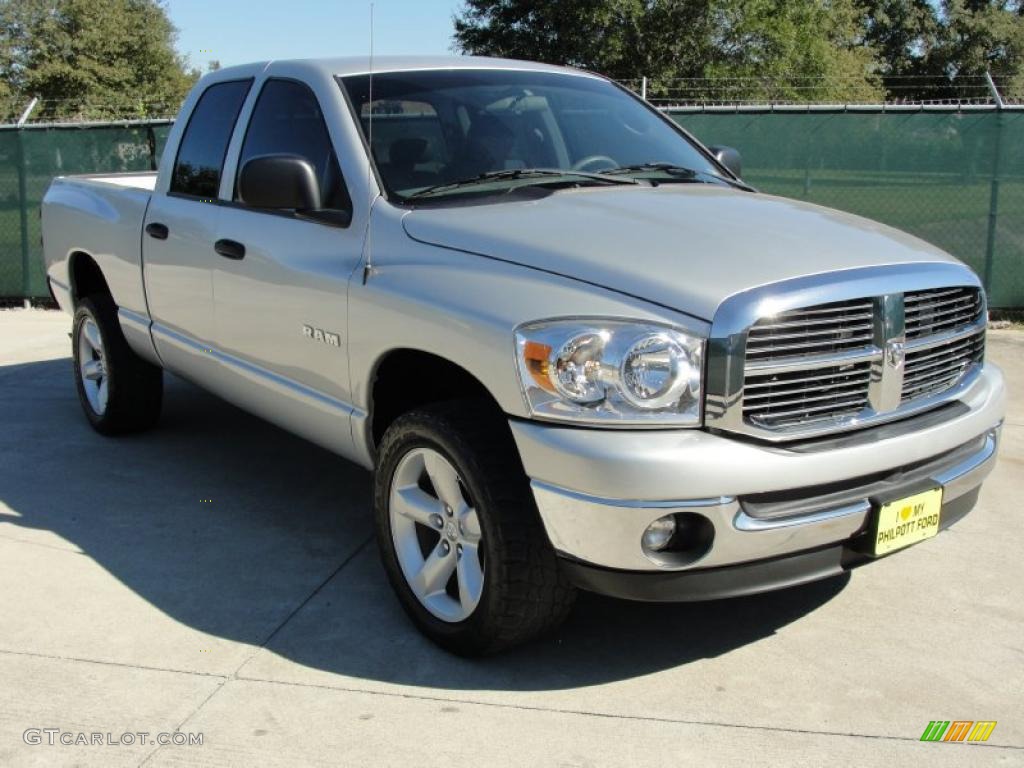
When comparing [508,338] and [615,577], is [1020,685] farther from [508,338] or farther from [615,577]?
[508,338]

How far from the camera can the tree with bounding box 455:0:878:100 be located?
3812cm

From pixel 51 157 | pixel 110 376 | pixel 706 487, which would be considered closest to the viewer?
pixel 706 487

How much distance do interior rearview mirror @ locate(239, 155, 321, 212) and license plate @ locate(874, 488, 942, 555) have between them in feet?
7.29

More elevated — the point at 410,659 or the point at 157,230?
the point at 157,230

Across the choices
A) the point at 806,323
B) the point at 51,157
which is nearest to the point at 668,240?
the point at 806,323

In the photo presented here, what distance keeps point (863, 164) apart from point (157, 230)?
6758 millimetres

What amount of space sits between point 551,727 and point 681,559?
25.1 inches

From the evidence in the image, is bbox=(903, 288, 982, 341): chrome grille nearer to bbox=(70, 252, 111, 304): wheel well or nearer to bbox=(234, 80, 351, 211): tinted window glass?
bbox=(234, 80, 351, 211): tinted window glass

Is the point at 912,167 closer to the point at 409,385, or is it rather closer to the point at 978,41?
the point at 409,385

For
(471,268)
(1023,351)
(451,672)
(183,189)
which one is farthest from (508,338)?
(1023,351)

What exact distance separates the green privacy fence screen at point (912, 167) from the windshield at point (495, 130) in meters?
5.34

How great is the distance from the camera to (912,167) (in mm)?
9797

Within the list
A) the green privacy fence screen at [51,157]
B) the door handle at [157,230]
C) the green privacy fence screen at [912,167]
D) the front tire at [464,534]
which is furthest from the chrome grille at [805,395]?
the green privacy fence screen at [51,157]

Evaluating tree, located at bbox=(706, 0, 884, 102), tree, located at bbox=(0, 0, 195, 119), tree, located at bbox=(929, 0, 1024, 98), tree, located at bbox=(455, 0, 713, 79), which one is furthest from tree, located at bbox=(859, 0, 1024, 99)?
tree, located at bbox=(0, 0, 195, 119)
